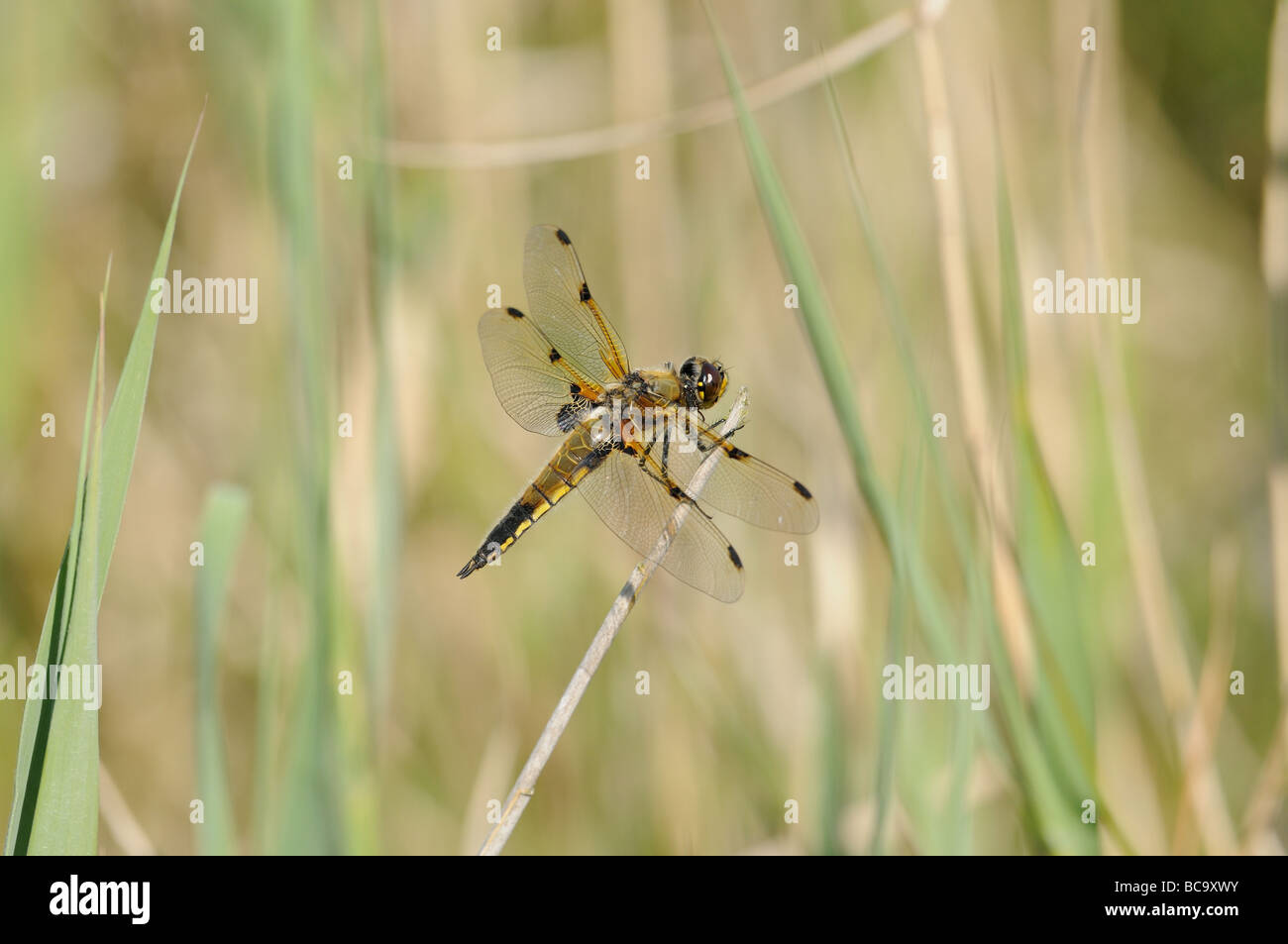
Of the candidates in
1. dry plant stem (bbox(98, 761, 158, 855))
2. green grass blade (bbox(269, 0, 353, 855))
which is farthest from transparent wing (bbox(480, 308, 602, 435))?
dry plant stem (bbox(98, 761, 158, 855))

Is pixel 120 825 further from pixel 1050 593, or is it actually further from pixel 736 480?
pixel 1050 593

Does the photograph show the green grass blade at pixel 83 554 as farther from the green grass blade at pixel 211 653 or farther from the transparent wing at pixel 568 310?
the transparent wing at pixel 568 310

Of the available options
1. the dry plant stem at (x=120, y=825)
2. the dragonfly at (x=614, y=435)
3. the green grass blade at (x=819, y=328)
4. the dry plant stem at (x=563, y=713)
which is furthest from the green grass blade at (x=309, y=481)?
the green grass blade at (x=819, y=328)

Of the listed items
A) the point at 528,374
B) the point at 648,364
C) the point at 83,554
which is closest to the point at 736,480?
the point at 528,374

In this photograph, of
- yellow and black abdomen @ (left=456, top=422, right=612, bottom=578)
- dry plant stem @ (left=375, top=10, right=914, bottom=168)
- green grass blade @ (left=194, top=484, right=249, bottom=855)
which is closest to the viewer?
green grass blade @ (left=194, top=484, right=249, bottom=855)

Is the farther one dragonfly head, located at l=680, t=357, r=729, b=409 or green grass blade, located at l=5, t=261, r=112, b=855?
dragonfly head, located at l=680, t=357, r=729, b=409

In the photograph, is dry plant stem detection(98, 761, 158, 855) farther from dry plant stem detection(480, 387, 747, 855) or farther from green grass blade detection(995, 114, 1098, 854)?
green grass blade detection(995, 114, 1098, 854)
